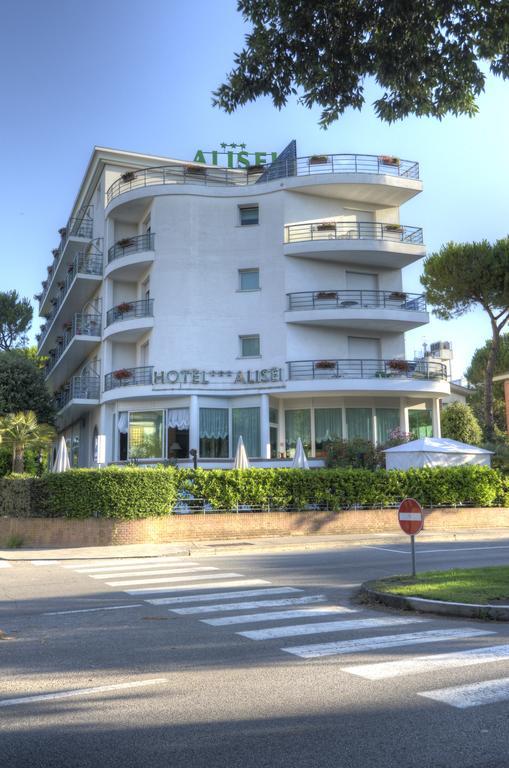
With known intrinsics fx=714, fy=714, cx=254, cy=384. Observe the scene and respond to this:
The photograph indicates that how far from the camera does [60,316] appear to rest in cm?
4184

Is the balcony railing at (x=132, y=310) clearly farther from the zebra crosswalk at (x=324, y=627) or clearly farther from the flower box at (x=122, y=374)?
the zebra crosswalk at (x=324, y=627)

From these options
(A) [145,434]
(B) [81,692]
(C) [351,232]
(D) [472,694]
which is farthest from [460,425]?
(B) [81,692]

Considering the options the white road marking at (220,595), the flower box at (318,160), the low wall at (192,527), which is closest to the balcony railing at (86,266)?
the flower box at (318,160)

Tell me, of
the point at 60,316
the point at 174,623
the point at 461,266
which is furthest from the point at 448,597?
the point at 60,316

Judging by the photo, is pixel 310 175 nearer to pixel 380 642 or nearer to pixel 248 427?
pixel 248 427

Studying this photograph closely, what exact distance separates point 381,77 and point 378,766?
8267 millimetres

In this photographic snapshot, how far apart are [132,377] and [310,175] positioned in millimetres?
11796

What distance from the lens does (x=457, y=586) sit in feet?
33.4

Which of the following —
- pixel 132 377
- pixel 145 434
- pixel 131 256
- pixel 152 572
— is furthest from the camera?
pixel 131 256

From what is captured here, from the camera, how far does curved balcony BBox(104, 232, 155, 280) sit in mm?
31625

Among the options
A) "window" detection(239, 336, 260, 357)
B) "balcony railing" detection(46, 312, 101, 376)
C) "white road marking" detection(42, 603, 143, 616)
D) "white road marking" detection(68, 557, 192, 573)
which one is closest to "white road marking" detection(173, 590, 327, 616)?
"white road marking" detection(42, 603, 143, 616)

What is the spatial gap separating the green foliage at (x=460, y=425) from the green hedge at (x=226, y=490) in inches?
503

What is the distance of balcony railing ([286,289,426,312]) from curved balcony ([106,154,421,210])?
452cm

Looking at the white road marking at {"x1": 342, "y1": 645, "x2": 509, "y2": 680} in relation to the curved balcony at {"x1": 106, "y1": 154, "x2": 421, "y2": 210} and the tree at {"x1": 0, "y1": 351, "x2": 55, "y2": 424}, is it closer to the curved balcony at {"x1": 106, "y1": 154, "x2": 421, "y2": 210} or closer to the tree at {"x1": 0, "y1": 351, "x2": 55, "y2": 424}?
the curved balcony at {"x1": 106, "y1": 154, "x2": 421, "y2": 210}
